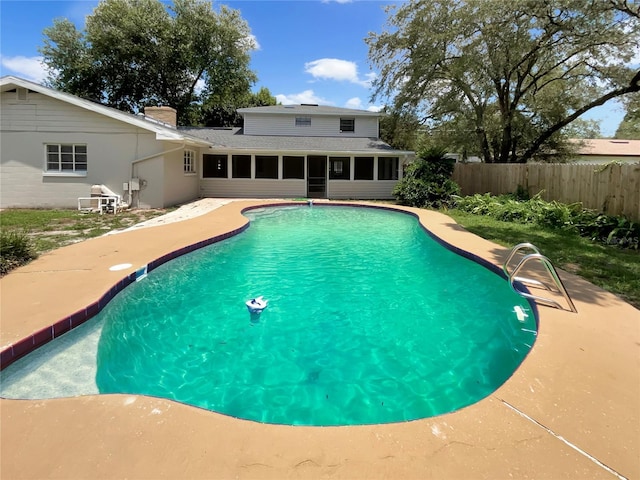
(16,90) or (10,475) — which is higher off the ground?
(16,90)

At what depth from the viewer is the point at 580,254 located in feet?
23.0

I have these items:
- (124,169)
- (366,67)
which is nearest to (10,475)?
(124,169)

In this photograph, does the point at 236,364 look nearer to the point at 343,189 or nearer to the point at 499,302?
the point at 499,302

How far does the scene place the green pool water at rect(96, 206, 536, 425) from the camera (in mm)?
3230

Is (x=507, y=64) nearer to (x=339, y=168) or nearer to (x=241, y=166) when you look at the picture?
(x=339, y=168)

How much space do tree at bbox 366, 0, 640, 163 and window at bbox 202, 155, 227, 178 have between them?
8980 mm

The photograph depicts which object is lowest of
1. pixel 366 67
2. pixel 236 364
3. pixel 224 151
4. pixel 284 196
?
pixel 236 364

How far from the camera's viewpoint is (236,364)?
3.72 m

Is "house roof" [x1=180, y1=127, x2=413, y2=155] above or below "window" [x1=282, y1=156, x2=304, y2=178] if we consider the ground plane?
above

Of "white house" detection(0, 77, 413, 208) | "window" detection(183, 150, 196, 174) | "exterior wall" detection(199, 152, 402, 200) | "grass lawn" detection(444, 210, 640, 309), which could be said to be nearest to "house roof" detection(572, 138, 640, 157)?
"exterior wall" detection(199, 152, 402, 200)

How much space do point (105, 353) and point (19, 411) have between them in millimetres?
1236

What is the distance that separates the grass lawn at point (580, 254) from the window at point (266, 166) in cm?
1014

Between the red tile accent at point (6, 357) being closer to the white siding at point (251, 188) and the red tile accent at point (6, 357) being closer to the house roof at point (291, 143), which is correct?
the house roof at point (291, 143)

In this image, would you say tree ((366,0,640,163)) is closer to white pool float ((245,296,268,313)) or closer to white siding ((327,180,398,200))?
white siding ((327,180,398,200))
